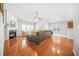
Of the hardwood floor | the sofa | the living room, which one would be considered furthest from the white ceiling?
the hardwood floor

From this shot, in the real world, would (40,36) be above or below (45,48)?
above

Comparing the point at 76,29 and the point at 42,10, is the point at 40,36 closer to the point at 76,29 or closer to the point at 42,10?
the point at 42,10

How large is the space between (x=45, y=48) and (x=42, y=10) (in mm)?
745

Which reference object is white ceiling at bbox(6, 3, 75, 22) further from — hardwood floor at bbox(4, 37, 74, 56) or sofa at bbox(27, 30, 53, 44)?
hardwood floor at bbox(4, 37, 74, 56)

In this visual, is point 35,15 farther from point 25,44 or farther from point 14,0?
point 25,44

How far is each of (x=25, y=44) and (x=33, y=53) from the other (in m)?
0.23

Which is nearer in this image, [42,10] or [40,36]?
[42,10]

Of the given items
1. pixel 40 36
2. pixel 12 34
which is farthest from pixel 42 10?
pixel 12 34

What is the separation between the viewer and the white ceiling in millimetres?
1946

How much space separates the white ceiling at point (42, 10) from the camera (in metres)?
1.95

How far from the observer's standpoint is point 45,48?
217 cm

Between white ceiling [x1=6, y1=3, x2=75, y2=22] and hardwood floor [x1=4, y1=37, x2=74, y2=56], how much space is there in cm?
41

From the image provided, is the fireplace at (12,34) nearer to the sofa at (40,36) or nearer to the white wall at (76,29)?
the sofa at (40,36)

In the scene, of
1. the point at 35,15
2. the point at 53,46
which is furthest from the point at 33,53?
the point at 35,15
